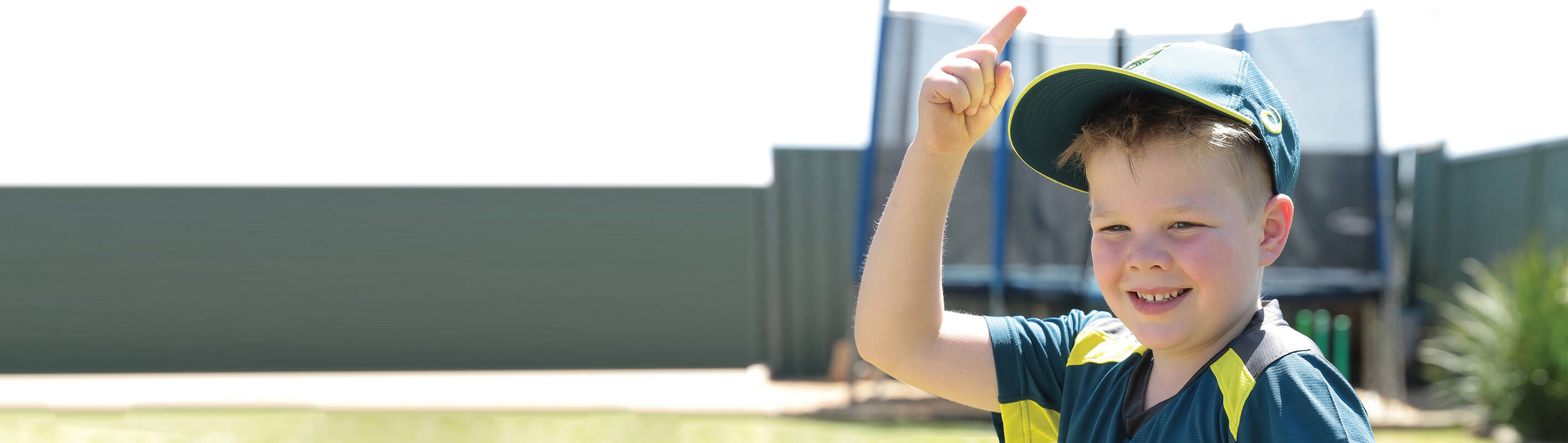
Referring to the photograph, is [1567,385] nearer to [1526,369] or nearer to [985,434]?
[1526,369]

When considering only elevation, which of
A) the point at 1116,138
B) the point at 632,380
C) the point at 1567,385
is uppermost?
the point at 1116,138

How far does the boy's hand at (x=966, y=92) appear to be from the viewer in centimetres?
113

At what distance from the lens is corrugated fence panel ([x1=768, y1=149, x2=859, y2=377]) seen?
24.6 ft

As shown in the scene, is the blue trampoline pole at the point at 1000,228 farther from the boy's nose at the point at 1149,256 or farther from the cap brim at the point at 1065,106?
the boy's nose at the point at 1149,256

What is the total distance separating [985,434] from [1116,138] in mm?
4026

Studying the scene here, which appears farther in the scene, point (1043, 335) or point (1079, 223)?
point (1079, 223)

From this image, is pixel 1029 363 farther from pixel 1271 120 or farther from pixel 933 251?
pixel 1271 120

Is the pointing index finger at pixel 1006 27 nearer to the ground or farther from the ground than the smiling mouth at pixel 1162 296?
farther from the ground

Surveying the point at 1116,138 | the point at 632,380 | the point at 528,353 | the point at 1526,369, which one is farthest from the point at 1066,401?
the point at 528,353

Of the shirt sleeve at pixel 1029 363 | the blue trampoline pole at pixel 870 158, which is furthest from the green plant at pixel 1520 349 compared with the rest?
the shirt sleeve at pixel 1029 363

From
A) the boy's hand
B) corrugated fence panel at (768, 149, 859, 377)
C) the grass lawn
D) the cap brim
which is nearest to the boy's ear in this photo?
the cap brim

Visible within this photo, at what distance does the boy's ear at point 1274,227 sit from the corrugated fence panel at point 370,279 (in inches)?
286

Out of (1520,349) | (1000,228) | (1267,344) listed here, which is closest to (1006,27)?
(1267,344)

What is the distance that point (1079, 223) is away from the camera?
5.61 metres
